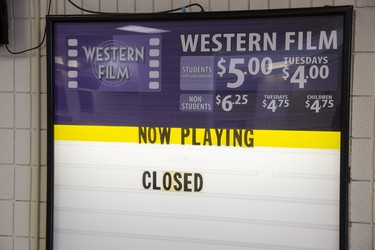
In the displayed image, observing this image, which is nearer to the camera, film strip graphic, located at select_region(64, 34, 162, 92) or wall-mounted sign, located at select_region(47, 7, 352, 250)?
wall-mounted sign, located at select_region(47, 7, 352, 250)

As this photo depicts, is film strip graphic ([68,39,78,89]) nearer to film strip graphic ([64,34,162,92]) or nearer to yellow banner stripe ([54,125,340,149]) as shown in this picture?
film strip graphic ([64,34,162,92])

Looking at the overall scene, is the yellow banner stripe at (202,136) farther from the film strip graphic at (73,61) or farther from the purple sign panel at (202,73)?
the film strip graphic at (73,61)

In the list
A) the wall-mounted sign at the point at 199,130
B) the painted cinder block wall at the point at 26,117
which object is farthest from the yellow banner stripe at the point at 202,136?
the painted cinder block wall at the point at 26,117

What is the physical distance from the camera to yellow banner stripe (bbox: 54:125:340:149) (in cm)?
198

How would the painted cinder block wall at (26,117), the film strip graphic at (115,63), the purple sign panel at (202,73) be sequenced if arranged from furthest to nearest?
1. the painted cinder block wall at (26,117)
2. the film strip graphic at (115,63)
3. the purple sign panel at (202,73)

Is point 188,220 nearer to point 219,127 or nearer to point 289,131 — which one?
point 219,127

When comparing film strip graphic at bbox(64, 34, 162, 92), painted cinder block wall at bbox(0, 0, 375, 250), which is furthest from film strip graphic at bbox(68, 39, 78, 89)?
painted cinder block wall at bbox(0, 0, 375, 250)

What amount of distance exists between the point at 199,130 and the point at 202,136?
0.03 m

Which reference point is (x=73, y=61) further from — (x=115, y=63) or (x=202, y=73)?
(x=202, y=73)

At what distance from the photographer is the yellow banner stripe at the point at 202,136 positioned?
6.49ft

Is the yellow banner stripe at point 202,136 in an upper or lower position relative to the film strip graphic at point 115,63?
lower

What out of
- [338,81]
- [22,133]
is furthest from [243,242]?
[22,133]

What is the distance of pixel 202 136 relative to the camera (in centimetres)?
208

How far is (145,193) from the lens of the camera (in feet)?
7.08
